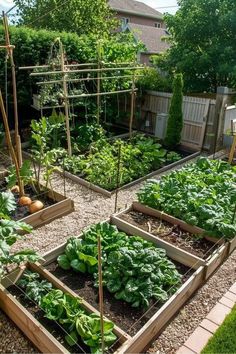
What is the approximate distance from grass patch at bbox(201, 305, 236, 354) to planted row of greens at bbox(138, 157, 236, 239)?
108 centimetres

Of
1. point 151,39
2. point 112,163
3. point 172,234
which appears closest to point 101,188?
point 112,163

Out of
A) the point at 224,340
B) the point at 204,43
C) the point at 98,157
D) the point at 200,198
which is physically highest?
the point at 204,43

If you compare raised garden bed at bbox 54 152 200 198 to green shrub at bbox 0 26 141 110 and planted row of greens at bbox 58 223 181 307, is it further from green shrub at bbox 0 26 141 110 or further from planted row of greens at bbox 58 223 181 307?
green shrub at bbox 0 26 141 110

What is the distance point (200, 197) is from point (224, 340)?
184cm

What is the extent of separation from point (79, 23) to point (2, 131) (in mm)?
9793

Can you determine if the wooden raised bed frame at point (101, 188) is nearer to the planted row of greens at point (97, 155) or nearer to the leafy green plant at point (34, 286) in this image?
the planted row of greens at point (97, 155)

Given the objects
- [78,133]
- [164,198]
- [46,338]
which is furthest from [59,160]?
[46,338]

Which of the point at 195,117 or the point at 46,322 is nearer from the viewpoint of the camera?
the point at 46,322

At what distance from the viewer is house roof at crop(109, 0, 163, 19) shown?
27.3m

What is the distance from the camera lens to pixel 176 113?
288 inches

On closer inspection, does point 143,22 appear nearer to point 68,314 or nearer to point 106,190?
point 106,190

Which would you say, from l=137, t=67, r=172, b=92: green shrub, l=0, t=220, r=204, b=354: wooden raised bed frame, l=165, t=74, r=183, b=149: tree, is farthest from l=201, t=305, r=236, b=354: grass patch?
l=137, t=67, r=172, b=92: green shrub

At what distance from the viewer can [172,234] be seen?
392cm

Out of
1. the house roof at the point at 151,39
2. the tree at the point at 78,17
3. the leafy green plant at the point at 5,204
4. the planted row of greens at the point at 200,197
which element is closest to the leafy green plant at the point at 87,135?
the planted row of greens at the point at 200,197
